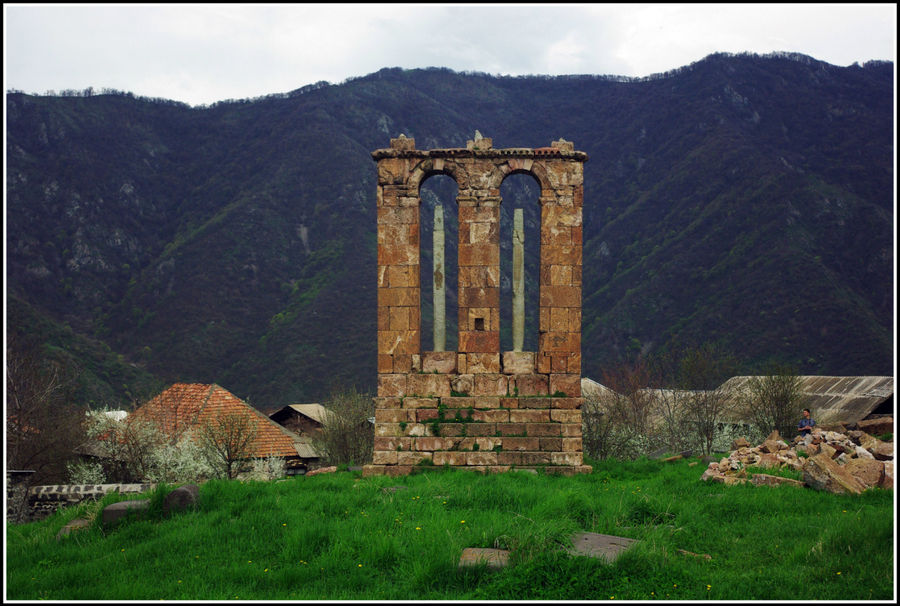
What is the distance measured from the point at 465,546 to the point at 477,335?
6429 millimetres

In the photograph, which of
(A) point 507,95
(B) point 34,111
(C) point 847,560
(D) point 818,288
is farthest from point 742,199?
(B) point 34,111

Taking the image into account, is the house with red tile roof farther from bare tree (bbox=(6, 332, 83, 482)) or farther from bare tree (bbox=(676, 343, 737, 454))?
bare tree (bbox=(676, 343, 737, 454))

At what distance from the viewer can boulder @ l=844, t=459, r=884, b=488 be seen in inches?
417

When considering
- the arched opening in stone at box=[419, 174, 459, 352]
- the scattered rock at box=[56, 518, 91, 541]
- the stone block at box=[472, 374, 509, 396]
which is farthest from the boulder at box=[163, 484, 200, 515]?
the arched opening in stone at box=[419, 174, 459, 352]

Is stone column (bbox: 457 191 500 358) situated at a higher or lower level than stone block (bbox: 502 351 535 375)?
higher

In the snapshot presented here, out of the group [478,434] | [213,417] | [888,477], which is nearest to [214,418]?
[213,417]

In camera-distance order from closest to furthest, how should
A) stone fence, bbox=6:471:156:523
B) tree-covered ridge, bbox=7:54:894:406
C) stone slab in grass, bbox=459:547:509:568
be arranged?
stone slab in grass, bbox=459:547:509:568 < stone fence, bbox=6:471:156:523 < tree-covered ridge, bbox=7:54:894:406

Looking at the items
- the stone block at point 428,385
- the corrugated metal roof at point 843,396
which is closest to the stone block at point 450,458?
the stone block at point 428,385

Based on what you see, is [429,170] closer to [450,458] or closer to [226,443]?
[450,458]

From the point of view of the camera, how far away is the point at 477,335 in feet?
46.6

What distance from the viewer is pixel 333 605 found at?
6.62m

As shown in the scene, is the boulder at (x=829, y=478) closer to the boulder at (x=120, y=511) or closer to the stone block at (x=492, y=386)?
the stone block at (x=492, y=386)

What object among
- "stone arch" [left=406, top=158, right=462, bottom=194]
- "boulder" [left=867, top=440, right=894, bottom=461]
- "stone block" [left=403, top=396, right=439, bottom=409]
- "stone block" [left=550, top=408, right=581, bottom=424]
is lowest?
"boulder" [left=867, top=440, right=894, bottom=461]

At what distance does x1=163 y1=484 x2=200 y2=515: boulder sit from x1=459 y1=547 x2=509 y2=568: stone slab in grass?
14.2 ft
